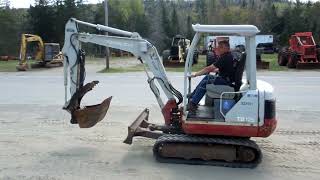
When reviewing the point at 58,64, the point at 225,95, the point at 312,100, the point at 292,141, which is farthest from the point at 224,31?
the point at 58,64

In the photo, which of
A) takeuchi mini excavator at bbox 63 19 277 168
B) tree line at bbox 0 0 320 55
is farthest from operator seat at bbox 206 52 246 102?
tree line at bbox 0 0 320 55

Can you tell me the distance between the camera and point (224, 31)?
7.89 meters

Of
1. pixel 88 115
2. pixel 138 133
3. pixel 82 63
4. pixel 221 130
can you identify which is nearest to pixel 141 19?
pixel 82 63

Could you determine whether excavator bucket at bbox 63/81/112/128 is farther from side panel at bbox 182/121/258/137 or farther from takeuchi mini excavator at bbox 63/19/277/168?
side panel at bbox 182/121/258/137

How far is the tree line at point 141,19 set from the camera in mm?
56781

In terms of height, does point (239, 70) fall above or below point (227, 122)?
above

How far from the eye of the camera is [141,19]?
67.2m

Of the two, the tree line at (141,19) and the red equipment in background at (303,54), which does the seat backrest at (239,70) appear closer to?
the red equipment in background at (303,54)

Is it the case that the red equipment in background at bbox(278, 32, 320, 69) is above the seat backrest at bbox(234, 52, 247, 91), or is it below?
below

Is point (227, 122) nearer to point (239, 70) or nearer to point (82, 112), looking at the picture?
point (239, 70)

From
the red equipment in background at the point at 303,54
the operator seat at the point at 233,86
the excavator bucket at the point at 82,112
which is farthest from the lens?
the red equipment in background at the point at 303,54

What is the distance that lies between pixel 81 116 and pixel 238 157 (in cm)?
289

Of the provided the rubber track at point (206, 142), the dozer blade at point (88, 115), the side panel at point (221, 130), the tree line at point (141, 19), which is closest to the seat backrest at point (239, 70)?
the side panel at point (221, 130)

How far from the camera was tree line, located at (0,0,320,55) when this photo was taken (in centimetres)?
5678
